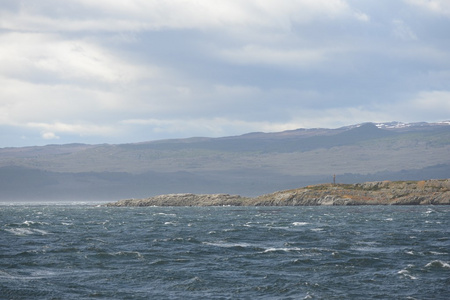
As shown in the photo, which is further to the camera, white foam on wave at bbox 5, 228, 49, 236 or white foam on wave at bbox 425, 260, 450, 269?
white foam on wave at bbox 5, 228, 49, 236

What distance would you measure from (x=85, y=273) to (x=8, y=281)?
544 cm

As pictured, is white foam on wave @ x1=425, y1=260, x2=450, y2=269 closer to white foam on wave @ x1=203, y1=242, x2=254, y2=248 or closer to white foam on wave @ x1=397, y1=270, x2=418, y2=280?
white foam on wave @ x1=397, y1=270, x2=418, y2=280

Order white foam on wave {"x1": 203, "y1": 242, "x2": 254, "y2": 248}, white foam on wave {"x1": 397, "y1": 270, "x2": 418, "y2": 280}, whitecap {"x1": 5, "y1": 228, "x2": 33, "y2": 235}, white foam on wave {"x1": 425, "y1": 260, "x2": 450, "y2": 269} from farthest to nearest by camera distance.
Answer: whitecap {"x1": 5, "y1": 228, "x2": 33, "y2": 235}, white foam on wave {"x1": 203, "y1": 242, "x2": 254, "y2": 248}, white foam on wave {"x1": 425, "y1": 260, "x2": 450, "y2": 269}, white foam on wave {"x1": 397, "y1": 270, "x2": 418, "y2": 280}

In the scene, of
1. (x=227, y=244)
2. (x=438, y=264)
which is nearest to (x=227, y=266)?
(x=227, y=244)

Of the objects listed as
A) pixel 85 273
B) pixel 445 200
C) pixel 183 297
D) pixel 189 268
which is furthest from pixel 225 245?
pixel 445 200

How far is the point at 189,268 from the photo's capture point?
144 ft

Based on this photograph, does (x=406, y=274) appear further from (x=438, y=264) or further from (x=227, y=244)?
(x=227, y=244)

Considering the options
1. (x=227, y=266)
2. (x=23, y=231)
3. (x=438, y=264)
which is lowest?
(x=23, y=231)

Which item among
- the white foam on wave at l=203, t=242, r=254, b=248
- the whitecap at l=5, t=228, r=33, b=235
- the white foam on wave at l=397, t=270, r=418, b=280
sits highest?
the white foam on wave at l=397, t=270, r=418, b=280

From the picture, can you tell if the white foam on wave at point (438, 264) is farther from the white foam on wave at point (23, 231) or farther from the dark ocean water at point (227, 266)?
the white foam on wave at point (23, 231)

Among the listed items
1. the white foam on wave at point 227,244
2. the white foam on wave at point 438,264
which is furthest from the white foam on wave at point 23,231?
the white foam on wave at point 438,264

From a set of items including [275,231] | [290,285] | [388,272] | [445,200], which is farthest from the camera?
[445,200]

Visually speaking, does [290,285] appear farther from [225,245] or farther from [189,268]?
[225,245]

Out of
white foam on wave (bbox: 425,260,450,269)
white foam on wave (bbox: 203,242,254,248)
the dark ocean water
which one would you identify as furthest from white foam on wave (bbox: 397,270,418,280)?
white foam on wave (bbox: 203,242,254,248)
